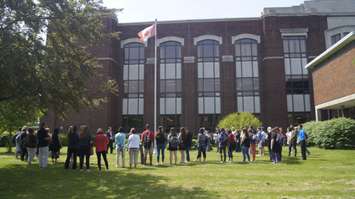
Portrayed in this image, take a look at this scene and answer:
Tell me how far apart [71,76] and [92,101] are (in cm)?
249

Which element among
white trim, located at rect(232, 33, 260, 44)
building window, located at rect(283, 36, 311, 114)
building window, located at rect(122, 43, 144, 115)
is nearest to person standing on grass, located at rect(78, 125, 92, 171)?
building window, located at rect(122, 43, 144, 115)

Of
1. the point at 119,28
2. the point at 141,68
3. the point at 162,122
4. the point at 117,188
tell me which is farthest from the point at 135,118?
the point at 117,188

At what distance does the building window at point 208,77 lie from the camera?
40.7 m

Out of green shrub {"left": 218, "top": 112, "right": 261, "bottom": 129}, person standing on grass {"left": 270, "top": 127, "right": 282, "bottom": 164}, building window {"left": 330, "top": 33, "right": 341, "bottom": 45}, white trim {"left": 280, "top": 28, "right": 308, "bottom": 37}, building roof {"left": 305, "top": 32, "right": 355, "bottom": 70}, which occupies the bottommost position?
person standing on grass {"left": 270, "top": 127, "right": 282, "bottom": 164}

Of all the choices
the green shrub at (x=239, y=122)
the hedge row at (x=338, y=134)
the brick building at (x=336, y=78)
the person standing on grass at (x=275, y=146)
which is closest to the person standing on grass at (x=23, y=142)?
the person standing on grass at (x=275, y=146)

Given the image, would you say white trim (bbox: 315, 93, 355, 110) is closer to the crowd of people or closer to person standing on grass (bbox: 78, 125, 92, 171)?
the crowd of people

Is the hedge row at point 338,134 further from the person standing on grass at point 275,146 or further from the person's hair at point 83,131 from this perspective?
the person's hair at point 83,131

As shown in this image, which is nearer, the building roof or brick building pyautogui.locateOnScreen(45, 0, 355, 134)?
the building roof

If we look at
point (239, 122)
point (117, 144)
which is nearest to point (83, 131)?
point (117, 144)

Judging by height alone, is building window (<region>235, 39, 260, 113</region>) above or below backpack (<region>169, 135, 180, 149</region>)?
above

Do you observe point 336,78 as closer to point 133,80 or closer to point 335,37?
point 335,37

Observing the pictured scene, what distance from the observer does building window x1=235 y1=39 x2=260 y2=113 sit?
40125 mm

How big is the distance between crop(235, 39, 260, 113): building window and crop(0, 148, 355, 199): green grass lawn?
82.8ft

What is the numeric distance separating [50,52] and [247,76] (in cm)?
3051
